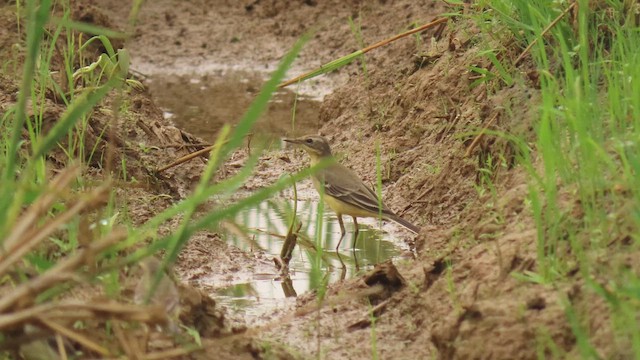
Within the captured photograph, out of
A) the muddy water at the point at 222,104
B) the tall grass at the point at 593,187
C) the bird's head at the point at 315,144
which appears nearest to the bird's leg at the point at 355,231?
the bird's head at the point at 315,144

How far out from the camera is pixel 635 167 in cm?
495

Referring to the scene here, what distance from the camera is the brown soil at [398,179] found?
5137 mm

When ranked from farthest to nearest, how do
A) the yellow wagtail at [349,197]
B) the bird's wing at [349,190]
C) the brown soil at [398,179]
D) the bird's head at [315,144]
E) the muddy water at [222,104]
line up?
the muddy water at [222,104], the bird's head at [315,144], the bird's wing at [349,190], the yellow wagtail at [349,197], the brown soil at [398,179]

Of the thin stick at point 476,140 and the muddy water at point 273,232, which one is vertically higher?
the thin stick at point 476,140

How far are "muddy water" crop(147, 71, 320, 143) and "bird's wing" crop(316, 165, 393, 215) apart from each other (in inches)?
88.7

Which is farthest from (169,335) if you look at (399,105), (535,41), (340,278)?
(399,105)

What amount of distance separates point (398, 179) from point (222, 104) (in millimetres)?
3607

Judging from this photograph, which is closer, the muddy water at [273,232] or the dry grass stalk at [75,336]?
the dry grass stalk at [75,336]

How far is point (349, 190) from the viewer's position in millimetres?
7898

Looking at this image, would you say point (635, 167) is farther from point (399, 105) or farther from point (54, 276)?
point (399, 105)

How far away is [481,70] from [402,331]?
2.35 m

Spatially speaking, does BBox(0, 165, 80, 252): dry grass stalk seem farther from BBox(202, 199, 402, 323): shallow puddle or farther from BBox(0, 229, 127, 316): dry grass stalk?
BBox(202, 199, 402, 323): shallow puddle

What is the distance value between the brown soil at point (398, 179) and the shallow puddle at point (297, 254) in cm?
15

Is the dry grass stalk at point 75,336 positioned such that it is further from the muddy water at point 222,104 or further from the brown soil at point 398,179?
the muddy water at point 222,104
